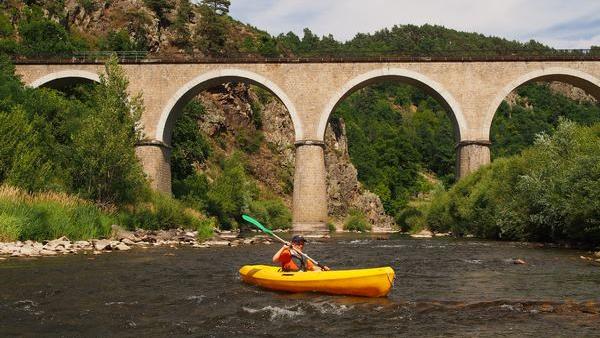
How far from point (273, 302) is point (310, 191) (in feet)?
82.6

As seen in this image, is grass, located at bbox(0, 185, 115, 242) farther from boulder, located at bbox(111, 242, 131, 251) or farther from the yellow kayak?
the yellow kayak

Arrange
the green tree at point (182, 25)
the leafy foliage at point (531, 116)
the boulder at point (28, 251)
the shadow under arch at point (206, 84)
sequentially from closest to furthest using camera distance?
the boulder at point (28, 251), the shadow under arch at point (206, 84), the green tree at point (182, 25), the leafy foliage at point (531, 116)

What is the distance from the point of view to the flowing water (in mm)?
8078

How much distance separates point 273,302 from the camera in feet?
33.4

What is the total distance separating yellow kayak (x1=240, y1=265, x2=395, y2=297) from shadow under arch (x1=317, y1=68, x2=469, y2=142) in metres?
25.4

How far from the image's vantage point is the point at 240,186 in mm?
42469

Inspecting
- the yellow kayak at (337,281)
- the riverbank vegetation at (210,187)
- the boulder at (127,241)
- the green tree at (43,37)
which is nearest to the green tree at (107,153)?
the boulder at (127,241)

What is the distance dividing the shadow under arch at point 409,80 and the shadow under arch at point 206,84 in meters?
2.01

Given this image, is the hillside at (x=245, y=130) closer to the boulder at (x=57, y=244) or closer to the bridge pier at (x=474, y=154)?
the bridge pier at (x=474, y=154)

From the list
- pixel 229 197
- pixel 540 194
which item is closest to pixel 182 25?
pixel 229 197

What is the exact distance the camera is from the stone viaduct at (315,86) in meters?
35.5

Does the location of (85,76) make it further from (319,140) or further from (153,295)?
(153,295)

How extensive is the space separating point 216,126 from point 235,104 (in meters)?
4.72

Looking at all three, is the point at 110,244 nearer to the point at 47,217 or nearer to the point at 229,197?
the point at 47,217
